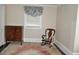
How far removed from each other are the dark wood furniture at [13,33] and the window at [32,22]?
0.83 m

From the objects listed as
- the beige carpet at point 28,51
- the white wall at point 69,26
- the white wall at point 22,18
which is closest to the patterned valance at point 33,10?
the white wall at point 22,18

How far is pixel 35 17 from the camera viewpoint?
8.69m

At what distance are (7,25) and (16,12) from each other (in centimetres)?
82

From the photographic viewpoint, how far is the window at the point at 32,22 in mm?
8672

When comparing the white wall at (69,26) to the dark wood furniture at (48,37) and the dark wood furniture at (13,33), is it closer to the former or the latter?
the dark wood furniture at (48,37)

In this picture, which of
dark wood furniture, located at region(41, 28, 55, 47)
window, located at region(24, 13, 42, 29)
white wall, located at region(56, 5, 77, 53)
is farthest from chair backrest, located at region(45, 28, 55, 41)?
white wall, located at region(56, 5, 77, 53)

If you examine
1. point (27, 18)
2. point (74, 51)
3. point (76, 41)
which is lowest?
point (74, 51)

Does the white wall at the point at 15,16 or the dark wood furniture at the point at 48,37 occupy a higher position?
the white wall at the point at 15,16

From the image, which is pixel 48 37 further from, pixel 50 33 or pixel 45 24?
pixel 45 24

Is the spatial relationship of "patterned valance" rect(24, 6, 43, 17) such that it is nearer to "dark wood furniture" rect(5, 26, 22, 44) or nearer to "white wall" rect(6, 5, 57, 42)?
"white wall" rect(6, 5, 57, 42)

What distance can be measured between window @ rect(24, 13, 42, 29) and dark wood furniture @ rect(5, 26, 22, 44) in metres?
0.83
